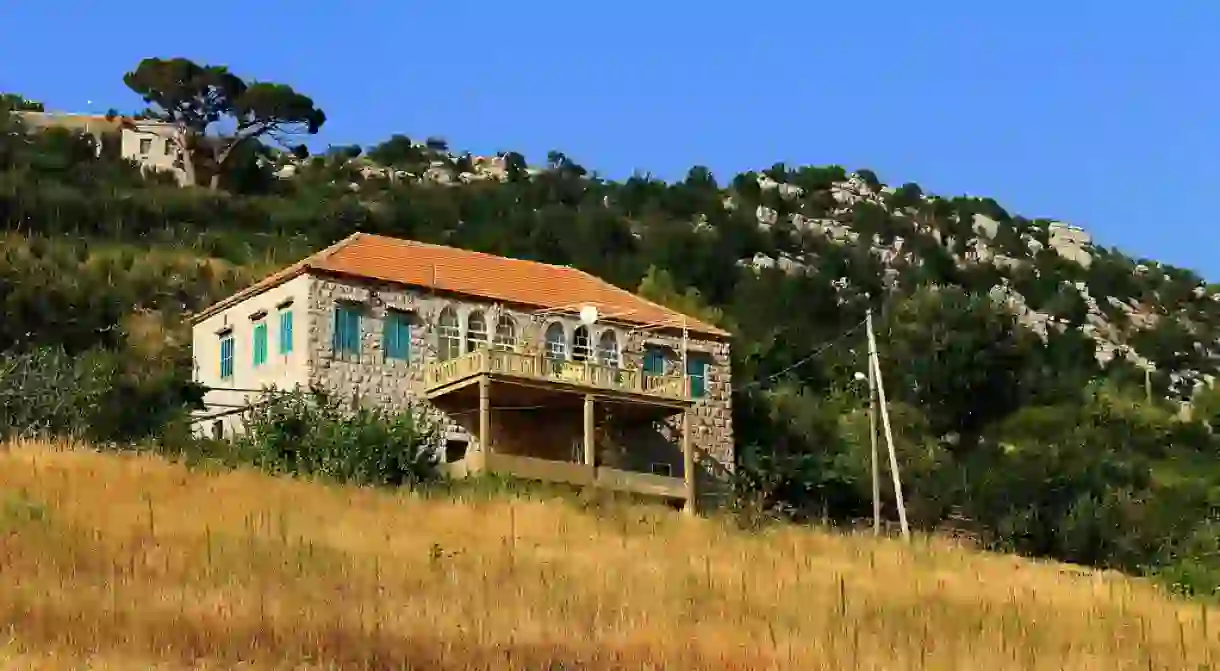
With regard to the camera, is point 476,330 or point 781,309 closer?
point 476,330

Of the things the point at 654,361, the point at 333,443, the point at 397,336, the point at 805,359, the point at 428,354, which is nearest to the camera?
the point at 333,443

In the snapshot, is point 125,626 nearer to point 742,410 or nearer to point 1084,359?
point 742,410

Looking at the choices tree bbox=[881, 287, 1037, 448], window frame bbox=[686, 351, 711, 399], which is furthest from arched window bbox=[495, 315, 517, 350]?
tree bbox=[881, 287, 1037, 448]

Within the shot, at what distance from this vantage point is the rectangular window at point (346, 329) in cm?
3381

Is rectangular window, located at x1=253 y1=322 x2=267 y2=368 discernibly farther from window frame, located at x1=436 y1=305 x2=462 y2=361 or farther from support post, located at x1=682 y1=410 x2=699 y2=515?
support post, located at x1=682 y1=410 x2=699 y2=515

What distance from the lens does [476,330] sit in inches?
1405

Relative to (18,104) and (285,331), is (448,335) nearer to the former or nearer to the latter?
(285,331)

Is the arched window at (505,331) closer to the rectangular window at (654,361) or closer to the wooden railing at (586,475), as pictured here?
the wooden railing at (586,475)

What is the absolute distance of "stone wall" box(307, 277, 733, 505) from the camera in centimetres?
3372

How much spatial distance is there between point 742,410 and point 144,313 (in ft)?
57.9

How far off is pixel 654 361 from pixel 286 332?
25.6 feet

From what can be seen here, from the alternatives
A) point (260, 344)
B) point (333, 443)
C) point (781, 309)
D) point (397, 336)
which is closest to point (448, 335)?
point (397, 336)

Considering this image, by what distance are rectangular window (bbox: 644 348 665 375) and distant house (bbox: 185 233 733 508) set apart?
47 mm

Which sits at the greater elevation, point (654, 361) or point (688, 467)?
point (654, 361)
